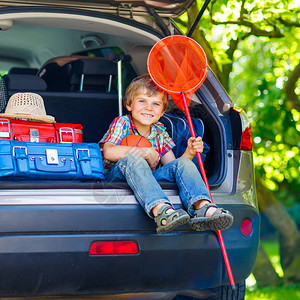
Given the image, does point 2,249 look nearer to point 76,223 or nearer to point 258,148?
point 76,223

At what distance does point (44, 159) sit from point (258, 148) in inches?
159

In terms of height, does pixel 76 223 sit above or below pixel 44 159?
below

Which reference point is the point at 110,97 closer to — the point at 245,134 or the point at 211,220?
the point at 245,134

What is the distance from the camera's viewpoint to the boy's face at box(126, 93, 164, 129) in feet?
12.2

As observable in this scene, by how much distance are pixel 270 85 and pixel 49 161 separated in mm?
4015

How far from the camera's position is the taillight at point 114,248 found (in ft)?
9.66

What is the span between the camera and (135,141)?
359 centimetres

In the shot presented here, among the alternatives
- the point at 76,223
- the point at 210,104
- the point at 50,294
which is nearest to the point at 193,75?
the point at 210,104

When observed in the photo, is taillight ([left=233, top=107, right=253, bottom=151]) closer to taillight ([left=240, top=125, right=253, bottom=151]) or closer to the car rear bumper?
taillight ([left=240, top=125, right=253, bottom=151])

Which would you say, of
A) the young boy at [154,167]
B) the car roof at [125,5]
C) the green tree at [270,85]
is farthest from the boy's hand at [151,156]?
the green tree at [270,85]

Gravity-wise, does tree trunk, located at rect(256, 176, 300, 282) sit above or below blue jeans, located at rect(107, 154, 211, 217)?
below

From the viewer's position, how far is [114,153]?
3465 millimetres

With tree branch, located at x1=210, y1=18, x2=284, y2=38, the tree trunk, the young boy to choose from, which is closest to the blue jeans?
the young boy

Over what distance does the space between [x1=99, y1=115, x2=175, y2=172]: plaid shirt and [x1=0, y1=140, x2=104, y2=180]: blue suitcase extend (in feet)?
0.96
